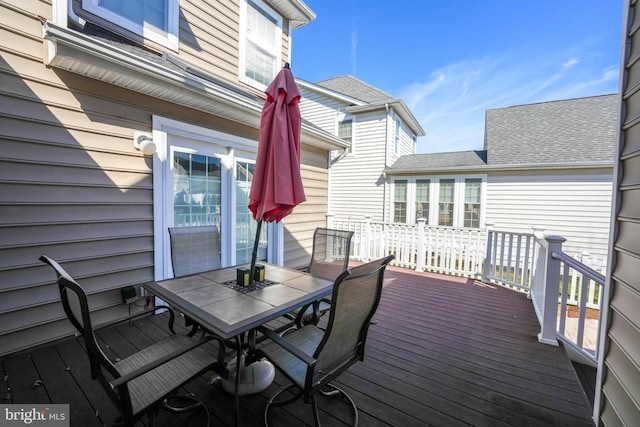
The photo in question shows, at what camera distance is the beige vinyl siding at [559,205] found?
Answer: 22.5ft

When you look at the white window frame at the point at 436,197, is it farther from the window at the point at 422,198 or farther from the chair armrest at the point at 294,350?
the chair armrest at the point at 294,350

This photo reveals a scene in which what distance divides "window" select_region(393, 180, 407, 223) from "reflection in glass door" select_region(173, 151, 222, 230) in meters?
6.52

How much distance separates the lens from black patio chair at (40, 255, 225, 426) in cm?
120

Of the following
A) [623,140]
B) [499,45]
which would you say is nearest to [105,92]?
[623,140]

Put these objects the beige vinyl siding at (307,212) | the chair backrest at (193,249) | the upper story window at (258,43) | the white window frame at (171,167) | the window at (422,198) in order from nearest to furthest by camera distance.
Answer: the chair backrest at (193,249)
the white window frame at (171,167)
the upper story window at (258,43)
the beige vinyl siding at (307,212)
the window at (422,198)

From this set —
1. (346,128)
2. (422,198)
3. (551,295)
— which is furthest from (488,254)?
(346,128)

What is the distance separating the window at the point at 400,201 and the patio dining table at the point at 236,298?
6.96 metres

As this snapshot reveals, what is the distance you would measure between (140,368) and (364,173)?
349 inches

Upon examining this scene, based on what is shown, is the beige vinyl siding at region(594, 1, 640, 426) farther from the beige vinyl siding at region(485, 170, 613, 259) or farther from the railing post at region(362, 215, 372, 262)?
the beige vinyl siding at region(485, 170, 613, 259)

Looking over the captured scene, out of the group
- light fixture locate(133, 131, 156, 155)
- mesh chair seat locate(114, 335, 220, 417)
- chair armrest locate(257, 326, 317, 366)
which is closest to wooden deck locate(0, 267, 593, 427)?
mesh chair seat locate(114, 335, 220, 417)

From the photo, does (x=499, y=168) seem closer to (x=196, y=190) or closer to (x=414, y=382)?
(x=414, y=382)

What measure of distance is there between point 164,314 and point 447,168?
7.96 metres

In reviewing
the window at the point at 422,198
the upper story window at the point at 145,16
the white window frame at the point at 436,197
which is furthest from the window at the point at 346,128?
the upper story window at the point at 145,16

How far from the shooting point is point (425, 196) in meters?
8.69
